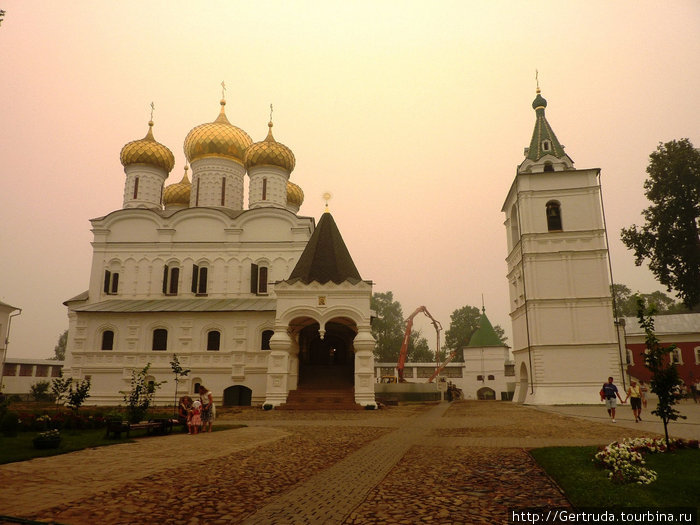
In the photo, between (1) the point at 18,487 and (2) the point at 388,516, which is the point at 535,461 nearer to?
(2) the point at 388,516

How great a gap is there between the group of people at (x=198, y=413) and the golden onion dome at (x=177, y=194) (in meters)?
23.2

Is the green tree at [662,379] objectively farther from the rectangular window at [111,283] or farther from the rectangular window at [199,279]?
the rectangular window at [111,283]

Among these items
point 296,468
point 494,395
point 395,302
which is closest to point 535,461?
point 296,468

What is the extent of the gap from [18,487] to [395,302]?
57599 mm

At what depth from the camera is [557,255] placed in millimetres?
Answer: 25906

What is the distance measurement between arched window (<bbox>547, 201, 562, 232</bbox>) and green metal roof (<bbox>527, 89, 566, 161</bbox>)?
323 cm

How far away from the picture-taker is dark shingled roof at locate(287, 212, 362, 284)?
2370cm

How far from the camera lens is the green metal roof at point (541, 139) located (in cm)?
2883

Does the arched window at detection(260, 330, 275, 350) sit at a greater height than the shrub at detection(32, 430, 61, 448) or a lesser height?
greater

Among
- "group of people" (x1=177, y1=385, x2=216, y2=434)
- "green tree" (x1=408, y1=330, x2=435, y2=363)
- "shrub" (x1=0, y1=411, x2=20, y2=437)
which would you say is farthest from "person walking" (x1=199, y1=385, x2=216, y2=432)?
"green tree" (x1=408, y1=330, x2=435, y2=363)

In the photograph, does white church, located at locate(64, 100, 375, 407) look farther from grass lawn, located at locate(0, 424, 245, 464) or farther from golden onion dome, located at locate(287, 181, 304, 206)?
grass lawn, located at locate(0, 424, 245, 464)

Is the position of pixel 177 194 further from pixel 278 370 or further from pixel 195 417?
pixel 195 417

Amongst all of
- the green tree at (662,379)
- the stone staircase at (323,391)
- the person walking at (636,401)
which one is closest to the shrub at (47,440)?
the green tree at (662,379)

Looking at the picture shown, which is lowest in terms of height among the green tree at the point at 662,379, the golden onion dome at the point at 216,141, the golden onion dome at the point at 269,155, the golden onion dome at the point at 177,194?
the green tree at the point at 662,379
